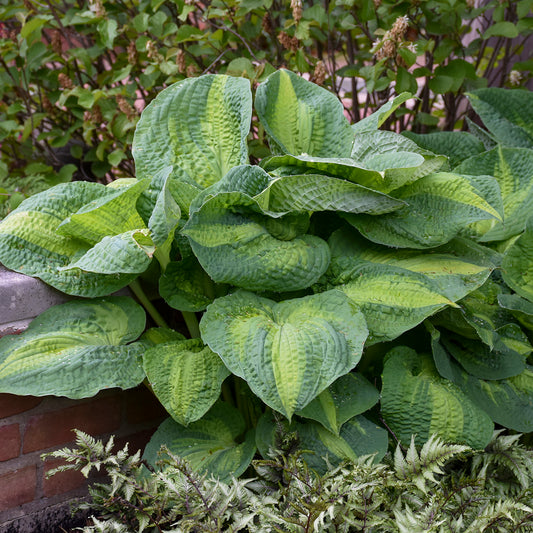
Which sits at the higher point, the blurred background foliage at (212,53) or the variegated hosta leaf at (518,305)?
the blurred background foliage at (212,53)

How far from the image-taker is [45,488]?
1.12 meters

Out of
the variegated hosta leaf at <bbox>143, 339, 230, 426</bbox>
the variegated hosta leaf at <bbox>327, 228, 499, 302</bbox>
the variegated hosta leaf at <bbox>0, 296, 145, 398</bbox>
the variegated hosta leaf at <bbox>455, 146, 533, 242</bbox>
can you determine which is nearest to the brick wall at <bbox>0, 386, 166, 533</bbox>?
the variegated hosta leaf at <bbox>0, 296, 145, 398</bbox>

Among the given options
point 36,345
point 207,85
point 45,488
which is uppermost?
point 207,85

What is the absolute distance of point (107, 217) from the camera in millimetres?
1065

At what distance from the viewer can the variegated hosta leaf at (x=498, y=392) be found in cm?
110

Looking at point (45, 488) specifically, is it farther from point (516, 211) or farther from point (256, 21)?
point (256, 21)

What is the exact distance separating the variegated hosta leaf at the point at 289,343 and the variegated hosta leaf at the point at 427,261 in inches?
5.3

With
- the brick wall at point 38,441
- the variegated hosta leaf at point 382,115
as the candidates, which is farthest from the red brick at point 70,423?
the variegated hosta leaf at point 382,115

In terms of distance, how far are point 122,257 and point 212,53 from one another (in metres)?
1.31

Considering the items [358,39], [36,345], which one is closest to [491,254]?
[36,345]

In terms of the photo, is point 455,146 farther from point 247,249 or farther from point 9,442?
point 9,442

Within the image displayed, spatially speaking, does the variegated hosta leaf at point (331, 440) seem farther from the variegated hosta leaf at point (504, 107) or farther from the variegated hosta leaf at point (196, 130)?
the variegated hosta leaf at point (504, 107)

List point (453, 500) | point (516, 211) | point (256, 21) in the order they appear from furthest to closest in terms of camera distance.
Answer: point (256, 21)
point (516, 211)
point (453, 500)

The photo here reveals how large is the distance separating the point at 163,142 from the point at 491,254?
2.56 ft
